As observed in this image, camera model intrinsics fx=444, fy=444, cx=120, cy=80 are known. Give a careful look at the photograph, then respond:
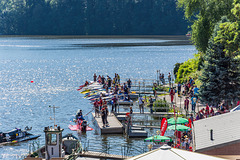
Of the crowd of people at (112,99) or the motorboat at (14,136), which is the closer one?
Answer: the motorboat at (14,136)

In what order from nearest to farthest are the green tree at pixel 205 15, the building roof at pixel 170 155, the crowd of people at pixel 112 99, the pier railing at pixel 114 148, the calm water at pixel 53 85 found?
the building roof at pixel 170 155 < the pier railing at pixel 114 148 < the crowd of people at pixel 112 99 < the calm water at pixel 53 85 < the green tree at pixel 205 15

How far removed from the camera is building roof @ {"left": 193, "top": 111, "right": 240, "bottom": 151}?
18317 mm

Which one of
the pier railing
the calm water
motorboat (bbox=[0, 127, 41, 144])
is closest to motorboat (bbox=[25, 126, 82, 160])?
the pier railing

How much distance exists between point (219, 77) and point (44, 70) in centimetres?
7414

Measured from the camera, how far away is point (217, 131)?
64.6ft

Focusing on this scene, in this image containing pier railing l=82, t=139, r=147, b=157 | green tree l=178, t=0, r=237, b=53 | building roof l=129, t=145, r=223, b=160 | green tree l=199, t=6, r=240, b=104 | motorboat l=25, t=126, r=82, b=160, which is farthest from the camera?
green tree l=178, t=0, r=237, b=53

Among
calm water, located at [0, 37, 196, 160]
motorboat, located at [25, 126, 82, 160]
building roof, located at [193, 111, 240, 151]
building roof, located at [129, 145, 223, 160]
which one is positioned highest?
building roof, located at [129, 145, 223, 160]

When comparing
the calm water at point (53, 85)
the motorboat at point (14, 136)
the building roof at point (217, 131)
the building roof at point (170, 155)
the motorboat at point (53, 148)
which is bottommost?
the calm water at point (53, 85)

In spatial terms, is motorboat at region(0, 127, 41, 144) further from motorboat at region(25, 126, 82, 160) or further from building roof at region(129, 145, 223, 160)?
building roof at region(129, 145, 223, 160)

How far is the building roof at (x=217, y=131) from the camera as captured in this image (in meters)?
→ 18.3

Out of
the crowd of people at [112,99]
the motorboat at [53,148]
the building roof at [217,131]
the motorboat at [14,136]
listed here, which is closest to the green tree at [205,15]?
the crowd of people at [112,99]

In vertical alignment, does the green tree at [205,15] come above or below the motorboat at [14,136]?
above

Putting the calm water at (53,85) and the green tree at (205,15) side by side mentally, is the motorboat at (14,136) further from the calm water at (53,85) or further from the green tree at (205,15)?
the green tree at (205,15)

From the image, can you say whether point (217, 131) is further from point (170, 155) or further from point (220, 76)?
point (220, 76)
